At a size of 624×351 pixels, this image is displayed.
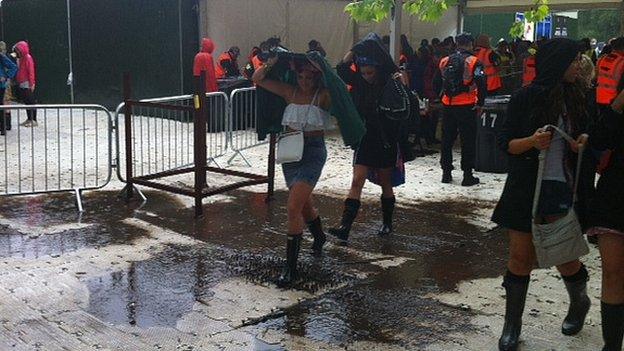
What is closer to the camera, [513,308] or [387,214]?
[513,308]

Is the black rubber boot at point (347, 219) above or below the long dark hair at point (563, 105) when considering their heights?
below

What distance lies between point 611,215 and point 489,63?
9713 millimetres

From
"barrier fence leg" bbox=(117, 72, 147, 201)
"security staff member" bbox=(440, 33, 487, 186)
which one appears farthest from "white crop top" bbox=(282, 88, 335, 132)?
"security staff member" bbox=(440, 33, 487, 186)

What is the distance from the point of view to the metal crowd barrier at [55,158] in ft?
29.5

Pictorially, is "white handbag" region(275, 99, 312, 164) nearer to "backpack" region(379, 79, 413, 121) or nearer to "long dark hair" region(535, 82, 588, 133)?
"backpack" region(379, 79, 413, 121)

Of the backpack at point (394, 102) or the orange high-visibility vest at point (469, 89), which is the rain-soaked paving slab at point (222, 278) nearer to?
the backpack at point (394, 102)

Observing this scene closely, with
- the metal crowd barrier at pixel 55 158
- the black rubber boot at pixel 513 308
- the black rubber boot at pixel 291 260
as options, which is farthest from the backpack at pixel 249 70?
the black rubber boot at pixel 513 308

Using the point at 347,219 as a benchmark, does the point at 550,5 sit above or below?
above

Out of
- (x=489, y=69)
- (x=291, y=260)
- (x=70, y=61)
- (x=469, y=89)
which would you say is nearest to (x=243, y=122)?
(x=469, y=89)

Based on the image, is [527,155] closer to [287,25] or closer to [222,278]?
[222,278]

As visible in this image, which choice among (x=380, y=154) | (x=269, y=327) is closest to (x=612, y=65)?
(x=380, y=154)

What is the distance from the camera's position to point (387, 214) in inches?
296

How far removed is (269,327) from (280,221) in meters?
3.00

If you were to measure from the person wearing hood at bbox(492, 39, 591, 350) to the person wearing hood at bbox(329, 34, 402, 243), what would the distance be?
101 inches
